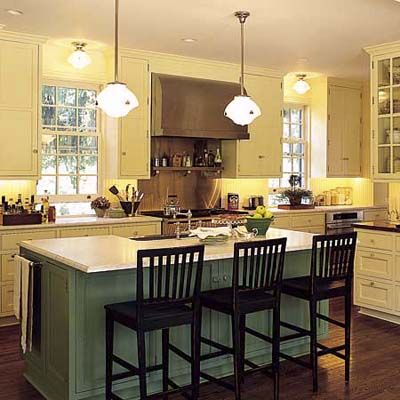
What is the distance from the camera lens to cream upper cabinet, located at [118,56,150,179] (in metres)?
6.06

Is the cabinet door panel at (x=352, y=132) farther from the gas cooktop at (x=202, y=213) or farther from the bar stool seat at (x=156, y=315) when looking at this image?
the bar stool seat at (x=156, y=315)

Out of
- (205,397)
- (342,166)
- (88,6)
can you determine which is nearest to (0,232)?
(88,6)

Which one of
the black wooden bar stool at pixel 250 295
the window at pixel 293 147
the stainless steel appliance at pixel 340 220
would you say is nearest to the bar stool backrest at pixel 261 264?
the black wooden bar stool at pixel 250 295

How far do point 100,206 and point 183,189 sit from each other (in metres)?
1.26

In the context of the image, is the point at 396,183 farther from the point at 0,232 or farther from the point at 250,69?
the point at 0,232

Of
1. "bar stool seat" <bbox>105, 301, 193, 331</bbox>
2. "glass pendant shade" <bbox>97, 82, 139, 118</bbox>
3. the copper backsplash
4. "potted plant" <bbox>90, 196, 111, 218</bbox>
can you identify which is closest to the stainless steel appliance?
the copper backsplash

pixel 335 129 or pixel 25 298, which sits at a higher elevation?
pixel 335 129

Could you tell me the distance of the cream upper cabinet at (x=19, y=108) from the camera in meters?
5.28

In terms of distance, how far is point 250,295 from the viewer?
137 inches

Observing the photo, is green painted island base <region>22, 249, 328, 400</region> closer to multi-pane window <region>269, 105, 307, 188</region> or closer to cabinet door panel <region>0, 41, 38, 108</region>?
cabinet door panel <region>0, 41, 38, 108</region>

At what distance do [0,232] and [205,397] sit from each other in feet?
8.41

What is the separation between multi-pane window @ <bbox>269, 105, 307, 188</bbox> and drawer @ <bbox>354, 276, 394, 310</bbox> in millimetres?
2598

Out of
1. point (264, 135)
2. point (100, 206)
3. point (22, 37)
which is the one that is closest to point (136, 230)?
point (100, 206)

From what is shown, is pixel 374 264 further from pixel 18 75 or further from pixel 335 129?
pixel 18 75
